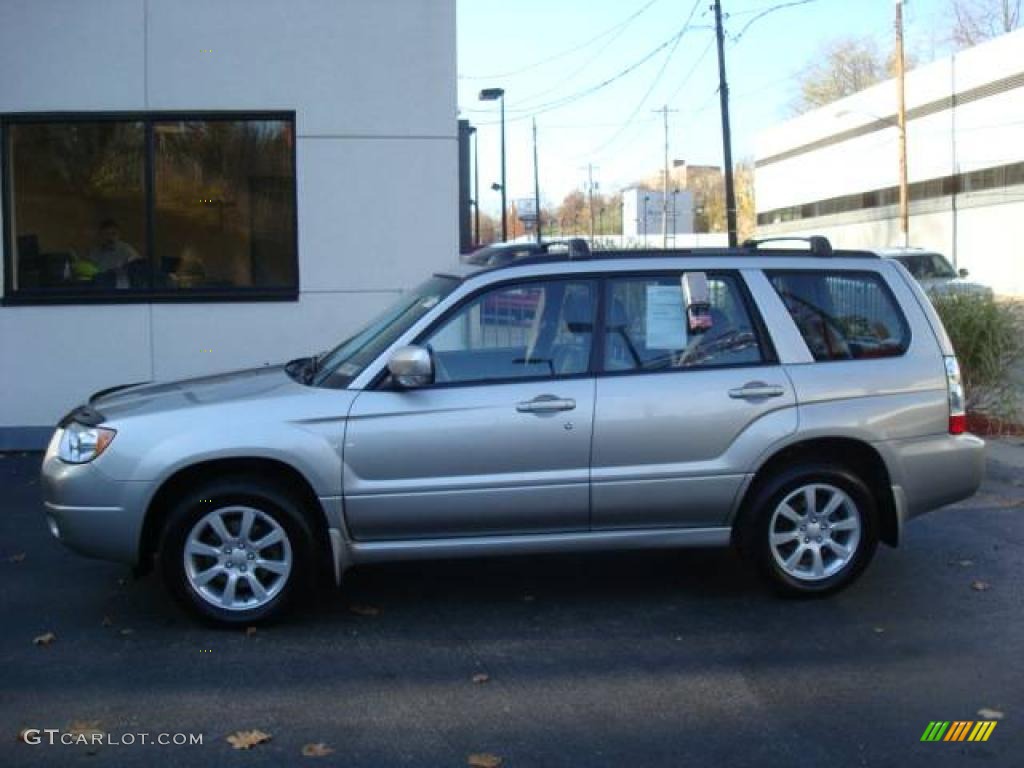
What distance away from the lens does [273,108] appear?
34.4ft

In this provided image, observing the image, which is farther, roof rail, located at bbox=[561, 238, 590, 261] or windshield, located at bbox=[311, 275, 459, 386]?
roof rail, located at bbox=[561, 238, 590, 261]

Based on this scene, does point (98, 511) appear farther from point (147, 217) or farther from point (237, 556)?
point (147, 217)

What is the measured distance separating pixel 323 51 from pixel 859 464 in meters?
6.50

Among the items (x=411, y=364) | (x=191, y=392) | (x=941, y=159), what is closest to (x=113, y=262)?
(x=191, y=392)

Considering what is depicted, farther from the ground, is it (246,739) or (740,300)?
(740,300)

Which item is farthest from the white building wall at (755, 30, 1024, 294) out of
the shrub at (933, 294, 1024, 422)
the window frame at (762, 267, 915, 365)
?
the window frame at (762, 267, 915, 365)

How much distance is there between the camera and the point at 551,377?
18.9 ft

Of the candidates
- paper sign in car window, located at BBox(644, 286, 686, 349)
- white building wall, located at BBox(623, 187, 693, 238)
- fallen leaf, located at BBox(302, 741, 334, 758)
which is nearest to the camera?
fallen leaf, located at BBox(302, 741, 334, 758)

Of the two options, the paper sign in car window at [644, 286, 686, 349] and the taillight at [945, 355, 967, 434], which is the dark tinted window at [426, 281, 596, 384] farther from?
the taillight at [945, 355, 967, 434]

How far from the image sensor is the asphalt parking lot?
14.3ft

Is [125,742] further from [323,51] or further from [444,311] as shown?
[323,51]

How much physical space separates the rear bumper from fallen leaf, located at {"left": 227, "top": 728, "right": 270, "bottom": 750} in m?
3.35

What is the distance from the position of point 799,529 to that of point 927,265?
20.2 metres

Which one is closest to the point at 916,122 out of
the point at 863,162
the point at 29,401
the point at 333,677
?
the point at 863,162
